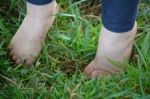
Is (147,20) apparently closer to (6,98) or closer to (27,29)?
(27,29)

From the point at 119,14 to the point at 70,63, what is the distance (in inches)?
12.5

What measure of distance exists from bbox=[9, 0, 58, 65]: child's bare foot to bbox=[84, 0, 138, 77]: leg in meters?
0.19

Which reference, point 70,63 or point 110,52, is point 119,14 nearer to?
point 110,52

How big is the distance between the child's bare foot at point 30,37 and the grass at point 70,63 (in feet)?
0.10

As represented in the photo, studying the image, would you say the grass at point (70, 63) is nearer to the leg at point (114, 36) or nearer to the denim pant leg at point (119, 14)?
the leg at point (114, 36)

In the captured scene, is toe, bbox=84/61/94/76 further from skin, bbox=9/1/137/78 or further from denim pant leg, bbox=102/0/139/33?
denim pant leg, bbox=102/0/139/33

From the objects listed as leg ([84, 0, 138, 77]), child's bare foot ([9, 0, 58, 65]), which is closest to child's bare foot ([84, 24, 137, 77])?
leg ([84, 0, 138, 77])

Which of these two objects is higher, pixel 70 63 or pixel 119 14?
pixel 119 14

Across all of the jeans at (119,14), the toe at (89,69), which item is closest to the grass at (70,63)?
the toe at (89,69)

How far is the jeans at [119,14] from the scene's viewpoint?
120 cm

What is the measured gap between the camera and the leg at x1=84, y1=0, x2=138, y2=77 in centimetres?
122

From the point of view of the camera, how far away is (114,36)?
130cm

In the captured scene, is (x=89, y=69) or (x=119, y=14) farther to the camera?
(x=89, y=69)

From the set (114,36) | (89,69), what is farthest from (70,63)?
(114,36)
